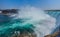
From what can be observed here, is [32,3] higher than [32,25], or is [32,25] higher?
[32,3]

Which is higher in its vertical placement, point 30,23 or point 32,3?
point 32,3

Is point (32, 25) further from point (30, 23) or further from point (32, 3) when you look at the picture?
point (32, 3)

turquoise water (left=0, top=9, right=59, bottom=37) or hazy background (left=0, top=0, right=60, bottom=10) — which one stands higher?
hazy background (left=0, top=0, right=60, bottom=10)

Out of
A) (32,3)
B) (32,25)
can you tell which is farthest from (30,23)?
(32,3)

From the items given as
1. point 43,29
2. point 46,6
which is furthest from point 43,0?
point 43,29

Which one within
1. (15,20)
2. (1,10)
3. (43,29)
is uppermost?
(1,10)

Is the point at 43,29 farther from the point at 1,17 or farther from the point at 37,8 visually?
the point at 1,17

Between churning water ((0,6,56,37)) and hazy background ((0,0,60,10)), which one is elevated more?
hazy background ((0,0,60,10))

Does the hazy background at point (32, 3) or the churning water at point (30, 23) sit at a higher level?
the hazy background at point (32, 3)
